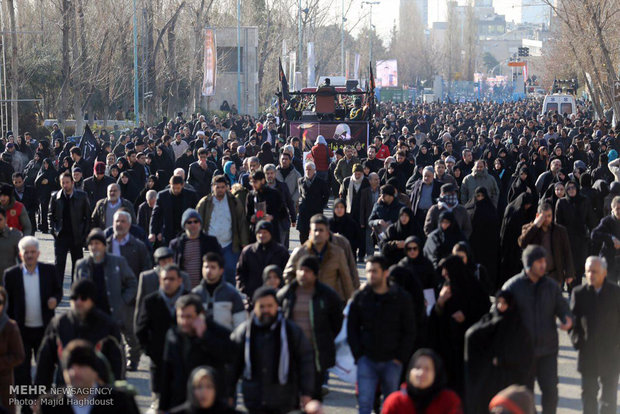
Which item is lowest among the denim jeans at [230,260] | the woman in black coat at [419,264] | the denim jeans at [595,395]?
the denim jeans at [595,395]

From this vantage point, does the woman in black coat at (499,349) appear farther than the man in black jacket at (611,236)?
No

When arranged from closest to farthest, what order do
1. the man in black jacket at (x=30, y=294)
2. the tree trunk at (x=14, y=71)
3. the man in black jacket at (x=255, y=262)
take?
the man in black jacket at (x=30, y=294), the man in black jacket at (x=255, y=262), the tree trunk at (x=14, y=71)

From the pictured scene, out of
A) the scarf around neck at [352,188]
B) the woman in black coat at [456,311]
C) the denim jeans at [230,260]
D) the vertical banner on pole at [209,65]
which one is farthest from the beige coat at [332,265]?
the vertical banner on pole at [209,65]

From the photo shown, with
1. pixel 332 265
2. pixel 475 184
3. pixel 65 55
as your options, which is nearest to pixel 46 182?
pixel 475 184

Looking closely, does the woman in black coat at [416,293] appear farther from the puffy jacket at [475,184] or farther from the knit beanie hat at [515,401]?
the puffy jacket at [475,184]

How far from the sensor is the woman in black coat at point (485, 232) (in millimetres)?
13008

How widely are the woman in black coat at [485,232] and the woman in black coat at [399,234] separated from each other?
7.15 feet

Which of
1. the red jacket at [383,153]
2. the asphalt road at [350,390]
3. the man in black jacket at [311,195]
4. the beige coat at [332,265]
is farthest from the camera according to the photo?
the red jacket at [383,153]

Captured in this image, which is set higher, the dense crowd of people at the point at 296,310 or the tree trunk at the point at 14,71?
the tree trunk at the point at 14,71

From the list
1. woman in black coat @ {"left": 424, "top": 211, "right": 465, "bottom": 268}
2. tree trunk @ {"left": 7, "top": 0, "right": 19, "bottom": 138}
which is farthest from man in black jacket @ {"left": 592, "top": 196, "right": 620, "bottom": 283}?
tree trunk @ {"left": 7, "top": 0, "right": 19, "bottom": 138}

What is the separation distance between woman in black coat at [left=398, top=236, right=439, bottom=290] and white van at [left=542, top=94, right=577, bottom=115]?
41.8m

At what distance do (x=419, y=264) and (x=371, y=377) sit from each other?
62.2 inches

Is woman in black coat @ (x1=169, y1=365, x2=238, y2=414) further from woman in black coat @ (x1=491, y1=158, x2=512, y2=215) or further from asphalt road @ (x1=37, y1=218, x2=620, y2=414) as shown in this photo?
woman in black coat @ (x1=491, y1=158, x2=512, y2=215)

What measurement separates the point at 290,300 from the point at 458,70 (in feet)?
468
